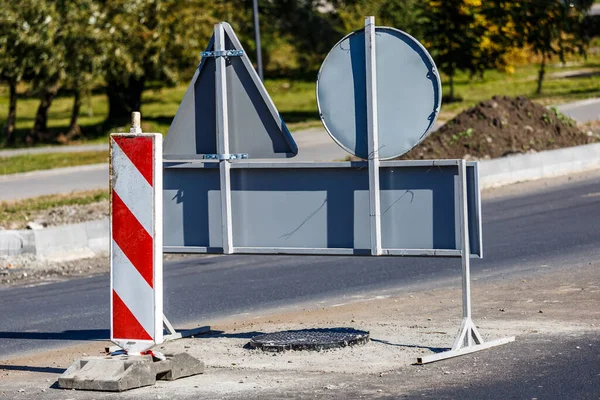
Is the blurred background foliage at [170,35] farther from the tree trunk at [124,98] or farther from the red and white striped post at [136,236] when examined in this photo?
the red and white striped post at [136,236]

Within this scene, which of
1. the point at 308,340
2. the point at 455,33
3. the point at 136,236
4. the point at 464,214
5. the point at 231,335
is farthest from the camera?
the point at 455,33

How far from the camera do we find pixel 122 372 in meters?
6.83

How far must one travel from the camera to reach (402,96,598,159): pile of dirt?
68.6ft

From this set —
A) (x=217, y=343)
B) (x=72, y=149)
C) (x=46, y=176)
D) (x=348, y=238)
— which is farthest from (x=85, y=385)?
(x=72, y=149)

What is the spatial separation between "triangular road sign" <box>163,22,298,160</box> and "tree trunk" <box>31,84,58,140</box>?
25690mm

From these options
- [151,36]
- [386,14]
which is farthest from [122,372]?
[386,14]

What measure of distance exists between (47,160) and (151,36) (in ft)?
20.1

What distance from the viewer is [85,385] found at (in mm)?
6852

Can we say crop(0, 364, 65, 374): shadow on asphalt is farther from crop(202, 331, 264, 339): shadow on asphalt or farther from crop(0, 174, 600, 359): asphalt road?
crop(202, 331, 264, 339): shadow on asphalt

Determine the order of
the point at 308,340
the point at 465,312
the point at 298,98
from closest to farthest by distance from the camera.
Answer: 1. the point at 465,312
2. the point at 308,340
3. the point at 298,98

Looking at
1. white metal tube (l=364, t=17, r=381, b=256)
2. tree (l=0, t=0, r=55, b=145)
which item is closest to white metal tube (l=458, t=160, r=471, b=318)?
white metal tube (l=364, t=17, r=381, b=256)

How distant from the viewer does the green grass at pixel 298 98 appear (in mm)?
35156

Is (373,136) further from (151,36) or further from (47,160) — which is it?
(151,36)

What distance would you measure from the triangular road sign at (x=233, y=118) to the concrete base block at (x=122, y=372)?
1.62 metres
